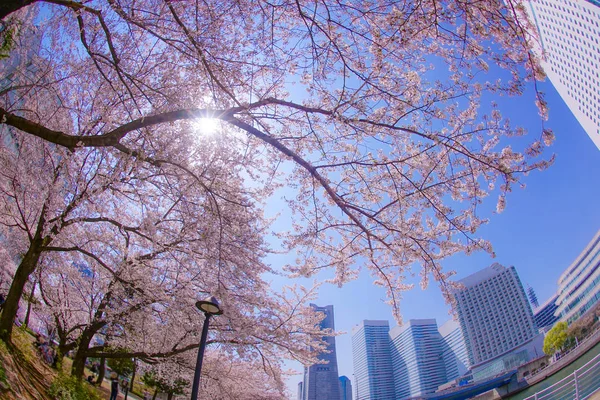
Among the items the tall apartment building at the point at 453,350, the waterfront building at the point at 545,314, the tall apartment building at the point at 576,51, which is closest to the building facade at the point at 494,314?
the waterfront building at the point at 545,314

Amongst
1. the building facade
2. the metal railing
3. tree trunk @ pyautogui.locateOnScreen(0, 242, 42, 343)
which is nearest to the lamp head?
tree trunk @ pyautogui.locateOnScreen(0, 242, 42, 343)

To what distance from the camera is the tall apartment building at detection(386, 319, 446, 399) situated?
485ft

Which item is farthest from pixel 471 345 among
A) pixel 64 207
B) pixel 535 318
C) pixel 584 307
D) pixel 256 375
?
pixel 64 207

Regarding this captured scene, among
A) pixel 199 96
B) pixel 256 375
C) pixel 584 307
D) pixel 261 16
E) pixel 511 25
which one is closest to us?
pixel 511 25

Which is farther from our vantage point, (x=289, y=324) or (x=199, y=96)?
(x=289, y=324)

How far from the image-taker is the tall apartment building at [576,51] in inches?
2101

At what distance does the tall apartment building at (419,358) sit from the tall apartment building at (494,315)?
24.7 m

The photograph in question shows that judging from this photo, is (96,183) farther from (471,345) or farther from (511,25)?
(471,345)

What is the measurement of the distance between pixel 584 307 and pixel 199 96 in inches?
3508

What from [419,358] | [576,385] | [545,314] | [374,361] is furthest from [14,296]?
[374,361]

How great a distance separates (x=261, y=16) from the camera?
3951 mm

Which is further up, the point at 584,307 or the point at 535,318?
the point at 535,318

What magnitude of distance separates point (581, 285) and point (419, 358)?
319ft

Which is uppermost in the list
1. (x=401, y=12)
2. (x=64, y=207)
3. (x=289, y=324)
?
(x=64, y=207)
